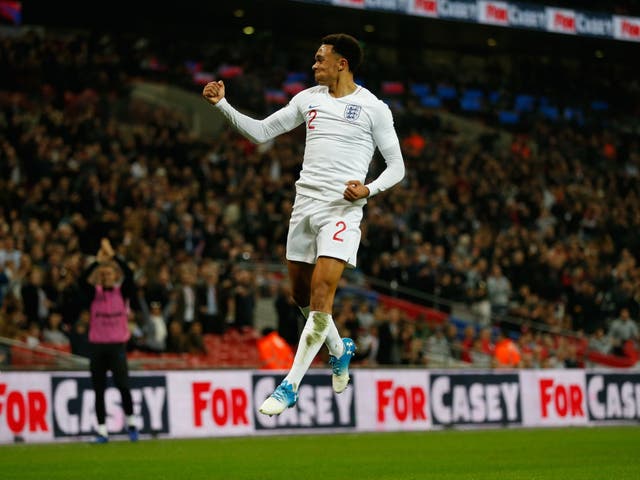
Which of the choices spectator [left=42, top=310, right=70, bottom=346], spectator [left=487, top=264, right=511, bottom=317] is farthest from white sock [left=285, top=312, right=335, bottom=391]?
spectator [left=487, top=264, right=511, bottom=317]

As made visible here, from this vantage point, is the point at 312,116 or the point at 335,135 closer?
the point at 335,135

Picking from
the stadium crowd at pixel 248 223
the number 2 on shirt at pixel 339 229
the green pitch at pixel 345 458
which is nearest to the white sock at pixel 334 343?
the number 2 on shirt at pixel 339 229

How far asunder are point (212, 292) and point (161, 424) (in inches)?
195

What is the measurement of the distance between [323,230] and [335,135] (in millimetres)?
731

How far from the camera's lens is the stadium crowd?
20.0 m

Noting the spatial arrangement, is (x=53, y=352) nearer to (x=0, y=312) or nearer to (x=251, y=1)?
(x=0, y=312)

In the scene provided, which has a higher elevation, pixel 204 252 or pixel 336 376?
pixel 204 252

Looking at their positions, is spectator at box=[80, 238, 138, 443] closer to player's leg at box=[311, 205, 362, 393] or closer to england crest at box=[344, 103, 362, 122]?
player's leg at box=[311, 205, 362, 393]

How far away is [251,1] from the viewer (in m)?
32.3

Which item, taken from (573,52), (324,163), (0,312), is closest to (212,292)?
(0,312)

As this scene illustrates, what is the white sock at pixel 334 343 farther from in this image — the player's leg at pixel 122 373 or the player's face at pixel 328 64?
the player's leg at pixel 122 373

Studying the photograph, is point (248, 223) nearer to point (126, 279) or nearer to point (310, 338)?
point (126, 279)

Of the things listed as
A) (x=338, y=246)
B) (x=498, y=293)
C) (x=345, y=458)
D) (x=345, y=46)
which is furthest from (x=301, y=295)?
(x=498, y=293)

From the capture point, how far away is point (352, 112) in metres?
9.24
